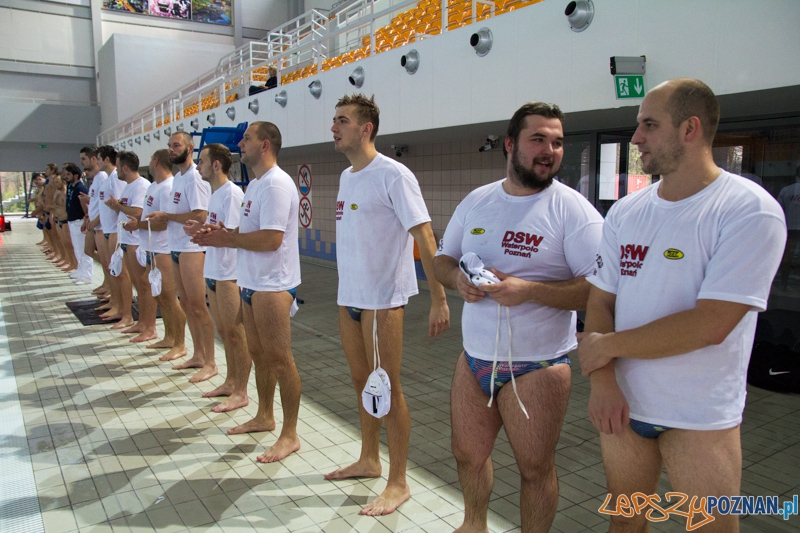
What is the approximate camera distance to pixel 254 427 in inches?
149

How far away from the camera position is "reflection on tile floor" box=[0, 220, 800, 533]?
9.02 feet

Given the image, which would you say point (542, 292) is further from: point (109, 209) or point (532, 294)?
point (109, 209)

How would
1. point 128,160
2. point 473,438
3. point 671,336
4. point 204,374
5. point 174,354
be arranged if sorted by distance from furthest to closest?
point 128,160 < point 174,354 < point 204,374 < point 473,438 < point 671,336

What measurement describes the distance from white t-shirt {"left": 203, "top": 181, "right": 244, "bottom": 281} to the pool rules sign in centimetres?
901

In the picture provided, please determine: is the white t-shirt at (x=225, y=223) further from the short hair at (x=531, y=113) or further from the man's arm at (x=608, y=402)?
the man's arm at (x=608, y=402)

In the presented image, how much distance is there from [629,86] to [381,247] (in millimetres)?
2921

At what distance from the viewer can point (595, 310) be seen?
1.77 metres

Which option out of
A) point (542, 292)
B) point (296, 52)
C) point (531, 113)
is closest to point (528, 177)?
point (531, 113)

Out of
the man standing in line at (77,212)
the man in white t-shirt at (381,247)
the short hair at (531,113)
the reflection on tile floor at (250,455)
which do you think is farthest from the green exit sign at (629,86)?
the man standing in line at (77,212)

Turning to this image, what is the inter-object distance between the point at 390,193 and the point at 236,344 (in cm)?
209

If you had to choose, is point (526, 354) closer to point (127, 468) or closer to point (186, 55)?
point (127, 468)

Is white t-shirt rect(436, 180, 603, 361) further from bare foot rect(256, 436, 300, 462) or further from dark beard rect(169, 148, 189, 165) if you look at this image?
dark beard rect(169, 148, 189, 165)

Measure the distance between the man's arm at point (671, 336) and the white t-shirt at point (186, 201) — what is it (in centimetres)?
391

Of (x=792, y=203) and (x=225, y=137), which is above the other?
(x=225, y=137)
